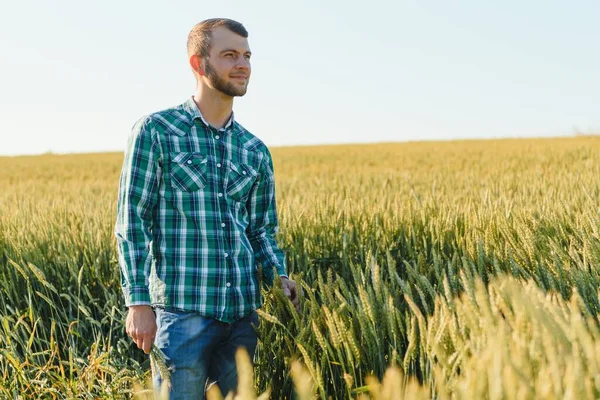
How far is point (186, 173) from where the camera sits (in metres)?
2.06

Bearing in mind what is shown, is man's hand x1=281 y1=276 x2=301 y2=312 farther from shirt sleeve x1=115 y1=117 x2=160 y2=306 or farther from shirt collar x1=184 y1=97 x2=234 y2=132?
shirt collar x1=184 y1=97 x2=234 y2=132

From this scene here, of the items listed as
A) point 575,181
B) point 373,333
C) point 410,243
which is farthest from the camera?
point 575,181

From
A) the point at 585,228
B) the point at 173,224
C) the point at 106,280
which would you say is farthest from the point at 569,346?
the point at 106,280

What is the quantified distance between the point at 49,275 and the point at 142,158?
160 cm

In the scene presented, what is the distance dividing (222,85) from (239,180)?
1.02ft

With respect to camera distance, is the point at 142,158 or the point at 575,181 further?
the point at 575,181

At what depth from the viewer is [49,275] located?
10.9 feet

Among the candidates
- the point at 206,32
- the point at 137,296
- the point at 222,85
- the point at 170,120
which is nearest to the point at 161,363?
the point at 137,296

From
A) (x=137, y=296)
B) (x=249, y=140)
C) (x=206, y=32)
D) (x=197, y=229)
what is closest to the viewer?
(x=137, y=296)

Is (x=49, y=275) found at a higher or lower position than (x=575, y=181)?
lower

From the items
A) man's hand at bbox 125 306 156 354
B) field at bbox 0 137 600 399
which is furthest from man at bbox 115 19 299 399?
field at bbox 0 137 600 399

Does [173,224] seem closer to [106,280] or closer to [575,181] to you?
[106,280]

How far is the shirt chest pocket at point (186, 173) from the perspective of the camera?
6.74 ft

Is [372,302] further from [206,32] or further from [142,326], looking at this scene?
[206,32]
